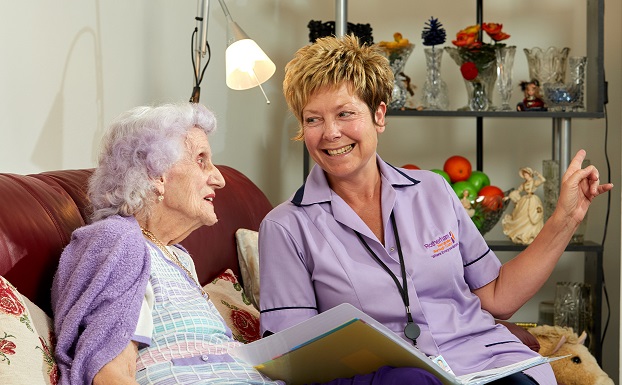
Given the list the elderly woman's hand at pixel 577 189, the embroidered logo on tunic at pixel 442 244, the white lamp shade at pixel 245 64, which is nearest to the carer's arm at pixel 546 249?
the elderly woman's hand at pixel 577 189

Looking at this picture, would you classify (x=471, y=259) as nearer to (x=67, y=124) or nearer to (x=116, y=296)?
(x=116, y=296)

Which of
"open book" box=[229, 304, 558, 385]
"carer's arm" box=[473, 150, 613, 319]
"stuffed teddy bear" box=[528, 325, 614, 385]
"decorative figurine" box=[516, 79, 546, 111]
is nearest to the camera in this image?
"open book" box=[229, 304, 558, 385]

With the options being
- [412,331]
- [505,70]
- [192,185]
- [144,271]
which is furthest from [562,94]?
[144,271]

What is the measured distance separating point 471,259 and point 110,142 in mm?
877

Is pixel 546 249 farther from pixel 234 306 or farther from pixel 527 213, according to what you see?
pixel 527 213

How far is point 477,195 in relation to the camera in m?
3.74

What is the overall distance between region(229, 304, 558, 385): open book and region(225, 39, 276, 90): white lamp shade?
144cm

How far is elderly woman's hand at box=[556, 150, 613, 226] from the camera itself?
206 centimetres

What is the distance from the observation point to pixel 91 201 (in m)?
1.94

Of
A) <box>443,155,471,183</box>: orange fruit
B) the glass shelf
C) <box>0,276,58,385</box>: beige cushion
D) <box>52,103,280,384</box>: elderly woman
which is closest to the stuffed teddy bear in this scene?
<box>443,155,471,183</box>: orange fruit

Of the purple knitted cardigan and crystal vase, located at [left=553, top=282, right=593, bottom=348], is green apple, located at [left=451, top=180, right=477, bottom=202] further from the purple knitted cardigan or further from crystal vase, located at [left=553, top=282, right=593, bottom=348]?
the purple knitted cardigan

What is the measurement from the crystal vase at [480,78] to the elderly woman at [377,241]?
1.64 meters

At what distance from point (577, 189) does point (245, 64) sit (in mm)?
1355

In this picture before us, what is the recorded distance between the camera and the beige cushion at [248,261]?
2.75m
